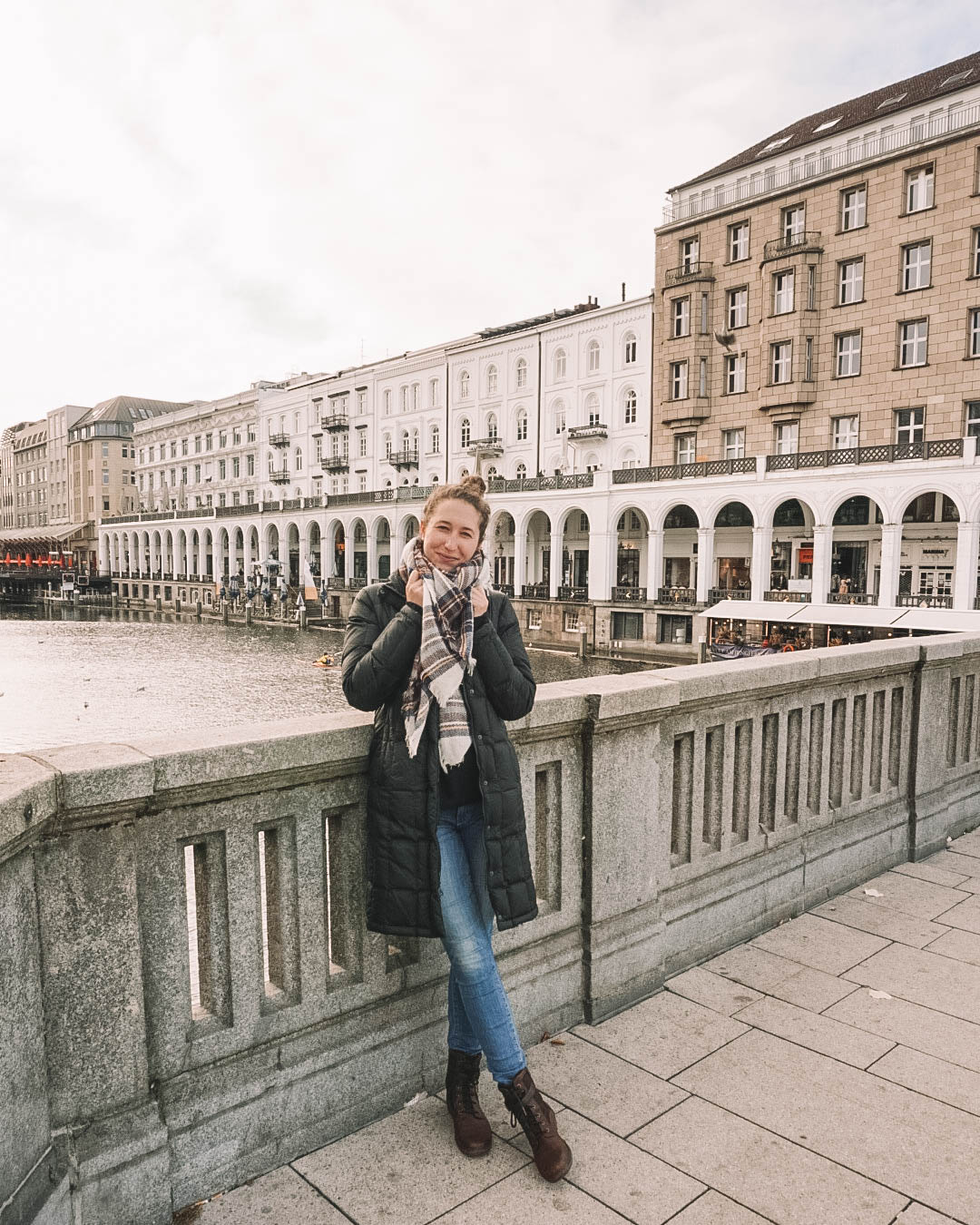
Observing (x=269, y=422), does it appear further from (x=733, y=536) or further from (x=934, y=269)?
(x=934, y=269)

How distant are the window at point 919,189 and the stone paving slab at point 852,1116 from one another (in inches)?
1674

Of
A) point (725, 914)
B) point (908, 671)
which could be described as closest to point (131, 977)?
point (725, 914)

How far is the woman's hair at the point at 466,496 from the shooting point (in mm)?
3068

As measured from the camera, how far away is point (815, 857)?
498 centimetres

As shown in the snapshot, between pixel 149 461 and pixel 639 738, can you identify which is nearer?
pixel 639 738


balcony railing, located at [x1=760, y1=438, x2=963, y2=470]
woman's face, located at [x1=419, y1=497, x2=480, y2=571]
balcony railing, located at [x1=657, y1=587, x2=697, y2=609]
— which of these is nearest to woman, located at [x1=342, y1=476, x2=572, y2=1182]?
woman's face, located at [x1=419, y1=497, x2=480, y2=571]

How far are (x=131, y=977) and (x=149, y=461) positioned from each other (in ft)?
359

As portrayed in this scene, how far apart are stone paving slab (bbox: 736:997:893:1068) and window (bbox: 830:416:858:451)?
129 ft

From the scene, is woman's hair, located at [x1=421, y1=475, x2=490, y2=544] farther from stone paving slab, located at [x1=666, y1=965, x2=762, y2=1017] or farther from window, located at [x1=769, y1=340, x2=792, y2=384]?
window, located at [x1=769, y1=340, x2=792, y2=384]

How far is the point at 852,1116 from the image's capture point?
119 inches

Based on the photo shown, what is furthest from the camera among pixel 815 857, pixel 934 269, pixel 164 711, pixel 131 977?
pixel 934 269

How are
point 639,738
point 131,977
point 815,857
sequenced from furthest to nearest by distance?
1. point 815,857
2. point 639,738
3. point 131,977

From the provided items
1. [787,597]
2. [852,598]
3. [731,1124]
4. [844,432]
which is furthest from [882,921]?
[844,432]

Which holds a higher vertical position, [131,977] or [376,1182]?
[131,977]
